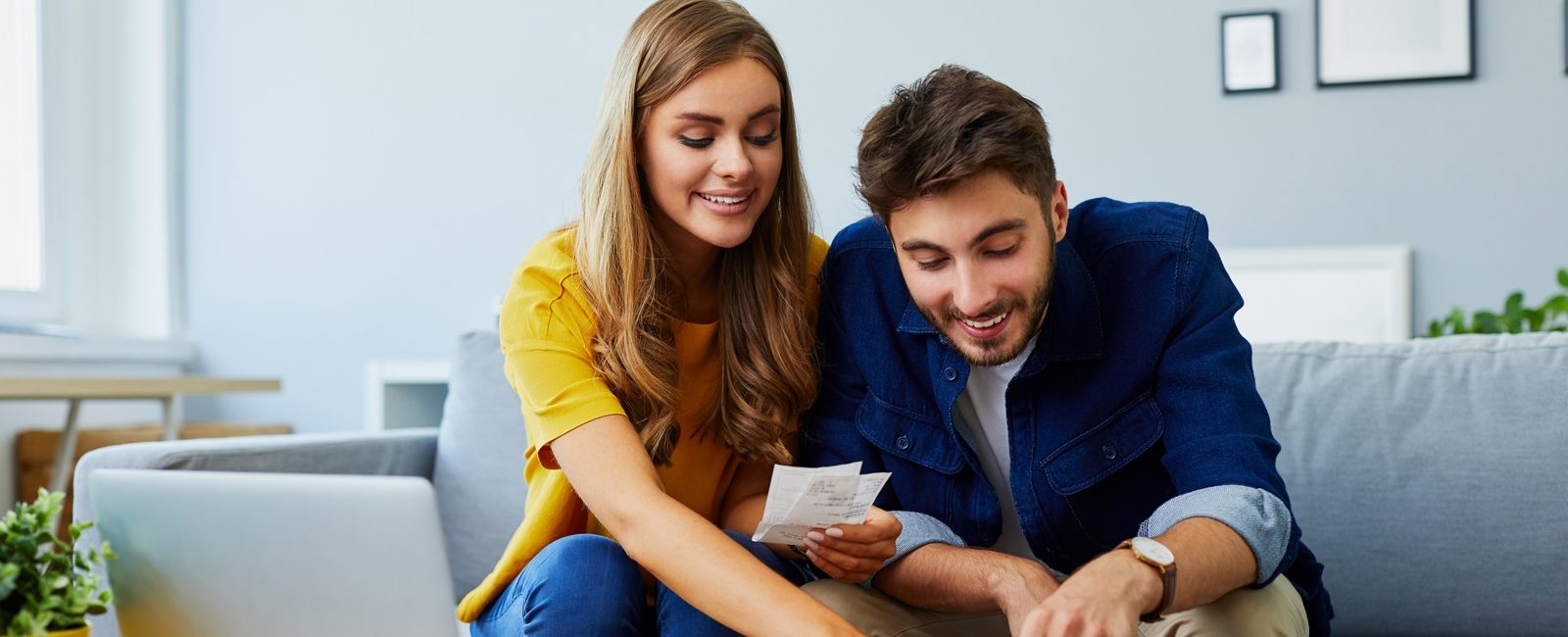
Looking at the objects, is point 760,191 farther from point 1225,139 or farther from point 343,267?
point 343,267

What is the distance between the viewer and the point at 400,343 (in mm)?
3561

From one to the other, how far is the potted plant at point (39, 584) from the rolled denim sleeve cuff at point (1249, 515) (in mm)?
997

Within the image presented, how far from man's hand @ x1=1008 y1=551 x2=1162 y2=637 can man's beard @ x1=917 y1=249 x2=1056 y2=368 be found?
0.29 m

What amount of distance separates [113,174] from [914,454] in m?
2.85

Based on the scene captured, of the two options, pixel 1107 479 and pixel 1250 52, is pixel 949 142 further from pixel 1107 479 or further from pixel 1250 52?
pixel 1250 52

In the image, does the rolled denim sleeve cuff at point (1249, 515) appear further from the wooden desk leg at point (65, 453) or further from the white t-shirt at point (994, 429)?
the wooden desk leg at point (65, 453)

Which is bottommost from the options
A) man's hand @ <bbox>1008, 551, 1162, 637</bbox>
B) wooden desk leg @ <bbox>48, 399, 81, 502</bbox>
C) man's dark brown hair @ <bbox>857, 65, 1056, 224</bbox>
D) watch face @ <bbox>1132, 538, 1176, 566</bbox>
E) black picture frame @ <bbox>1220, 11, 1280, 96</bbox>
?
wooden desk leg @ <bbox>48, 399, 81, 502</bbox>

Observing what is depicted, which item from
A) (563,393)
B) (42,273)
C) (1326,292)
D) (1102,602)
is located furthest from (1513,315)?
(42,273)

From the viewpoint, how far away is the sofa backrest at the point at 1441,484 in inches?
63.4

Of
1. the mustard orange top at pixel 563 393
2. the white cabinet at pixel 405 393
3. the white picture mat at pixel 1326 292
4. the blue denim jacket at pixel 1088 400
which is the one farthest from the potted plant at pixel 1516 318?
the white cabinet at pixel 405 393

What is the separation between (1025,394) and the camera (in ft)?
4.78

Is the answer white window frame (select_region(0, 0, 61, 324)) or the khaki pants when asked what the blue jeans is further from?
white window frame (select_region(0, 0, 61, 324))

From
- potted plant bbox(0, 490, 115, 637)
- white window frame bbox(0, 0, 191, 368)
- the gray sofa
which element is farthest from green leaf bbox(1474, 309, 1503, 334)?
white window frame bbox(0, 0, 191, 368)

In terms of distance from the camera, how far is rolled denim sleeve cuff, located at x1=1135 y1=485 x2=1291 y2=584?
1.21 meters
